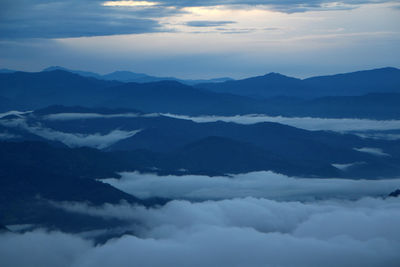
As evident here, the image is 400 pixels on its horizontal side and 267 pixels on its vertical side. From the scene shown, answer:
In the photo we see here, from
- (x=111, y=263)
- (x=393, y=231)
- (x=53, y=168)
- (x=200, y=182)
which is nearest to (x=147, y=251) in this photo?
(x=111, y=263)

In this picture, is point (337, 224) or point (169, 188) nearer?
point (337, 224)

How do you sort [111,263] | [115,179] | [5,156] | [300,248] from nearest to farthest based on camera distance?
1. [111,263]
2. [300,248]
3. [5,156]
4. [115,179]

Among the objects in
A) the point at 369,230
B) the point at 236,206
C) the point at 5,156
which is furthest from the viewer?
the point at 5,156

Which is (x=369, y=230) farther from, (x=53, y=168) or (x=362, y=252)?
(x=53, y=168)

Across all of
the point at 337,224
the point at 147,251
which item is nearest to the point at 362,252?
the point at 337,224

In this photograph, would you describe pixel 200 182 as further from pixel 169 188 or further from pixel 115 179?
pixel 115 179

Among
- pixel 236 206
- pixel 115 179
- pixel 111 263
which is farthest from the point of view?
pixel 115 179

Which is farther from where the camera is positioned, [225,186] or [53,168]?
[225,186]

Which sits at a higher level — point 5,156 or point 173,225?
point 5,156

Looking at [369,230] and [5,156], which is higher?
[5,156]
